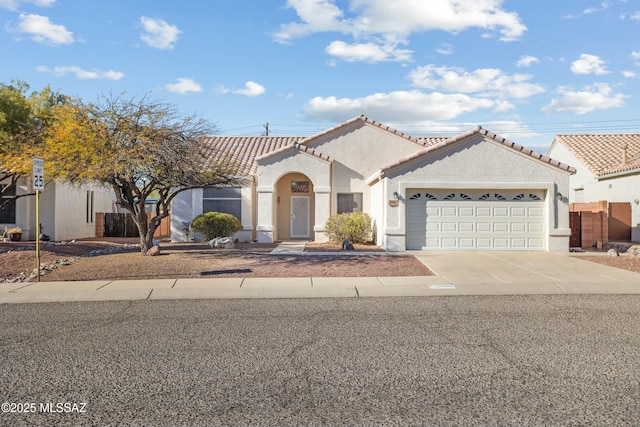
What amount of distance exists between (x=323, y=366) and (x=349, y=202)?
1692cm

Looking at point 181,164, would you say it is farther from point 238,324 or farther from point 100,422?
point 100,422

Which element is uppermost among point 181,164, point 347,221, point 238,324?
point 181,164

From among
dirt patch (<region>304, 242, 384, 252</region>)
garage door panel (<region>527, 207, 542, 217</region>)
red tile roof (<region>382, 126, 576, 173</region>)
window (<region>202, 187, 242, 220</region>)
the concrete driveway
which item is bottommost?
the concrete driveway

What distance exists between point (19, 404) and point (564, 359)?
5.76 metres

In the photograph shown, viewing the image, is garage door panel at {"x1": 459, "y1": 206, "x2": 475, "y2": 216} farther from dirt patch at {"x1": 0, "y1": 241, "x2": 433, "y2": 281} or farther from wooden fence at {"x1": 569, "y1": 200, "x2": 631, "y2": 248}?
wooden fence at {"x1": 569, "y1": 200, "x2": 631, "y2": 248}

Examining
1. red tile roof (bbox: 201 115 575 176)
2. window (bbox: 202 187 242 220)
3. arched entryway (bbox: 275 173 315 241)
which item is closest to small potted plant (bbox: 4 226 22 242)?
window (bbox: 202 187 242 220)

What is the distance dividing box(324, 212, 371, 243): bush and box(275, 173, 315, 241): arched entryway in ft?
11.9

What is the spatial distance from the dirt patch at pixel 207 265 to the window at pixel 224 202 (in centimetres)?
600

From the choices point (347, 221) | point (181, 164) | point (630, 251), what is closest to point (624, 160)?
point (630, 251)

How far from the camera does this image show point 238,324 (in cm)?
776

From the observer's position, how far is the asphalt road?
4.33m

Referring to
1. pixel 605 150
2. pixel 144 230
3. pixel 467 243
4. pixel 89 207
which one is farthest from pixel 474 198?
pixel 89 207

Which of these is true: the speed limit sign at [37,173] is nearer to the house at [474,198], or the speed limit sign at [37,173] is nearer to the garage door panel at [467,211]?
the house at [474,198]

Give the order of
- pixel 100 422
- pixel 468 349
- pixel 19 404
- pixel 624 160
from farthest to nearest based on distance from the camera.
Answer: pixel 624 160
pixel 468 349
pixel 19 404
pixel 100 422
